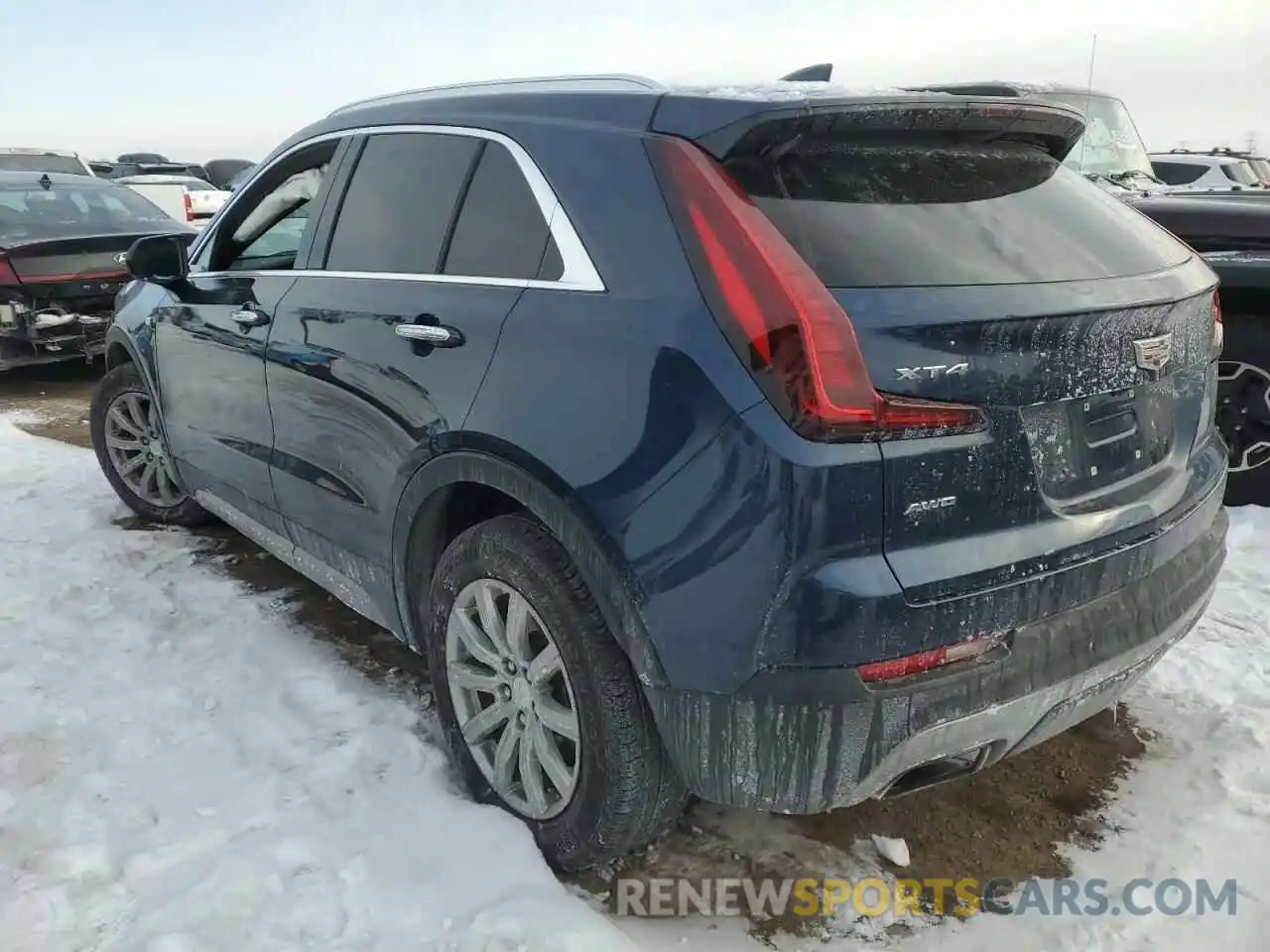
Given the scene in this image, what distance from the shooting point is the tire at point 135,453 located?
4.62 metres

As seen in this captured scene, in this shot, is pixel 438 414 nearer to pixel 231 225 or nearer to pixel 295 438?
pixel 295 438

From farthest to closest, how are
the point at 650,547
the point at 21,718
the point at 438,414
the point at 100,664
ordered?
the point at 100,664, the point at 21,718, the point at 438,414, the point at 650,547

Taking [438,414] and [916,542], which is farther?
[438,414]

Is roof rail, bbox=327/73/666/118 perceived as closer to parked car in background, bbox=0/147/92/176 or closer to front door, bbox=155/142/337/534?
front door, bbox=155/142/337/534

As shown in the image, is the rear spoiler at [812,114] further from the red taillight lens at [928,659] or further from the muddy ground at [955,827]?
the muddy ground at [955,827]

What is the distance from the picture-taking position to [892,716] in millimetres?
1831

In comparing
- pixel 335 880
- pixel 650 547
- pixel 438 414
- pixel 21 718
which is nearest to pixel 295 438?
pixel 438 414

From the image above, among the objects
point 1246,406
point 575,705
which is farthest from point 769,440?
point 1246,406

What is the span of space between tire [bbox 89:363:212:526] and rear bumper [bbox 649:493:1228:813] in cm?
337

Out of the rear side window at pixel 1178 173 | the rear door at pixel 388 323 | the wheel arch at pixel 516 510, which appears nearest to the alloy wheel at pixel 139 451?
the rear door at pixel 388 323

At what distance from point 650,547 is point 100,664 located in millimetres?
2364

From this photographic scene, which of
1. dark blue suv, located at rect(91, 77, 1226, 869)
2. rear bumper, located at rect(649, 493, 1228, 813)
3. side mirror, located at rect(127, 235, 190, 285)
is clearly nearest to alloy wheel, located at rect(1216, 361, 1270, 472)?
dark blue suv, located at rect(91, 77, 1226, 869)

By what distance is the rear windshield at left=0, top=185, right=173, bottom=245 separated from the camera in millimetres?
7625

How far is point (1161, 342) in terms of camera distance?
2.16 meters
